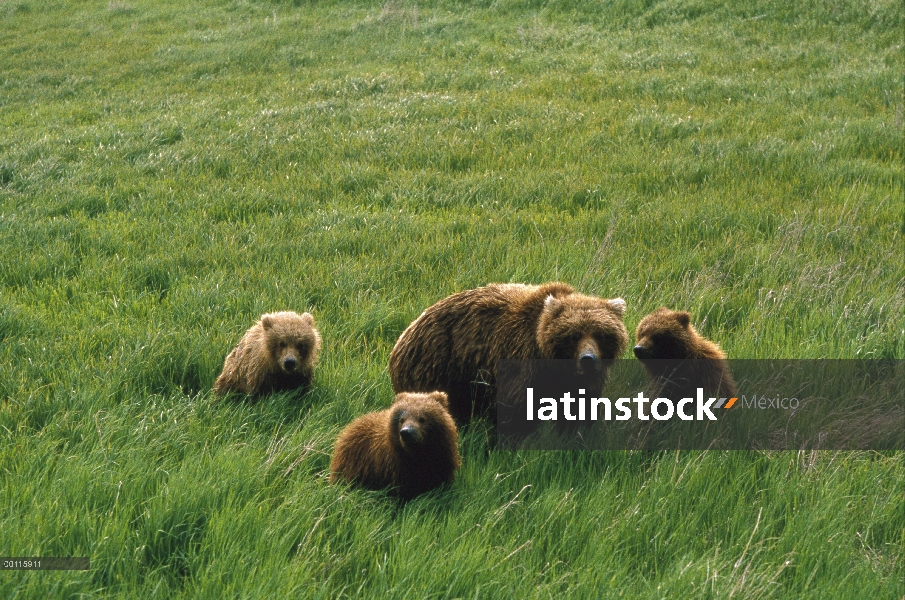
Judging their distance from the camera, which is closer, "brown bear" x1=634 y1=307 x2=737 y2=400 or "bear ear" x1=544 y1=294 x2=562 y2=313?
"bear ear" x1=544 y1=294 x2=562 y2=313

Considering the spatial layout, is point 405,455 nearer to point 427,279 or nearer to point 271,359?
point 271,359

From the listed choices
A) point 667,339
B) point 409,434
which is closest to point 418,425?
point 409,434

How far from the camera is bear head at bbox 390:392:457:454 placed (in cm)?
342

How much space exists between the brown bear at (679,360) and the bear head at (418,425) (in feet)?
4.81

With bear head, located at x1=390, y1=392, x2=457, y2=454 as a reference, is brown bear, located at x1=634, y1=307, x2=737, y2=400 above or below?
below

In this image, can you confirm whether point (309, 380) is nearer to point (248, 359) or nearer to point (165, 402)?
point (248, 359)

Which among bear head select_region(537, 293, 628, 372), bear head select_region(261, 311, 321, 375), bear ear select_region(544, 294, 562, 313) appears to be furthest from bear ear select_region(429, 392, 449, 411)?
bear head select_region(261, 311, 321, 375)

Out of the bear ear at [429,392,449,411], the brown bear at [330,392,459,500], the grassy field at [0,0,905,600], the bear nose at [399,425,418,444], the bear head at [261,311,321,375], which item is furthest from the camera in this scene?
the bear head at [261,311,321,375]

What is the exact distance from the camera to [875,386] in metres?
4.73

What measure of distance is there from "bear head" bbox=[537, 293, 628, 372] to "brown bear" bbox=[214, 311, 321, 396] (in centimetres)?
143

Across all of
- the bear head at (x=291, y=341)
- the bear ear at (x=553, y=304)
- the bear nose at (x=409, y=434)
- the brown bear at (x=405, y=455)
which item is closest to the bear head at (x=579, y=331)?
the bear ear at (x=553, y=304)

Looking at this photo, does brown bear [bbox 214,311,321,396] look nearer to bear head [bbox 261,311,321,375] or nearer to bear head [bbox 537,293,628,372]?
bear head [bbox 261,311,321,375]

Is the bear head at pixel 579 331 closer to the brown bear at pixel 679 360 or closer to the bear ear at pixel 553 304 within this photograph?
the bear ear at pixel 553 304

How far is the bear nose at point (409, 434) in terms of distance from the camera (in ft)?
11.1
